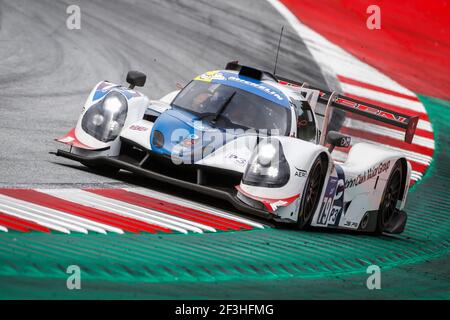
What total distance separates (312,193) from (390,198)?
1802mm

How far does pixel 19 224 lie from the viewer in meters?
6.90

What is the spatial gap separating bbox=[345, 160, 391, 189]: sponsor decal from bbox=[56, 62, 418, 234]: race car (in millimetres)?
12

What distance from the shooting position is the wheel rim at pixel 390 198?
34.3 feet

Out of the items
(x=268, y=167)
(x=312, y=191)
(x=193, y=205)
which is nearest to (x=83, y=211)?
(x=193, y=205)

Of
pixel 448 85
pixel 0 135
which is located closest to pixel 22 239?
pixel 0 135

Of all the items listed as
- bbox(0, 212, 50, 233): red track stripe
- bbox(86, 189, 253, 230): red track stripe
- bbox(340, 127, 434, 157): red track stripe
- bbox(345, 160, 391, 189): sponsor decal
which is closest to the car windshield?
bbox(345, 160, 391, 189): sponsor decal

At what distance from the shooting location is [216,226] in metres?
8.20

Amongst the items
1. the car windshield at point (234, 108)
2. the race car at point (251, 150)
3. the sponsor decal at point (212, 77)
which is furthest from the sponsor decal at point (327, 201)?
the sponsor decal at point (212, 77)

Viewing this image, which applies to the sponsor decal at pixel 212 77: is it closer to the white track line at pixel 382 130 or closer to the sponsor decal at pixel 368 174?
the sponsor decal at pixel 368 174

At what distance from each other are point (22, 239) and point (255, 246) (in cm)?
190

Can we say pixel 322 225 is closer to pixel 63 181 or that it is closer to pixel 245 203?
pixel 245 203

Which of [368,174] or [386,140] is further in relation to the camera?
[386,140]

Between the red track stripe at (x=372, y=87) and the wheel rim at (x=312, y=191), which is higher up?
the red track stripe at (x=372, y=87)

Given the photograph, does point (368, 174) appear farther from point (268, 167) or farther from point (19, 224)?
point (19, 224)
